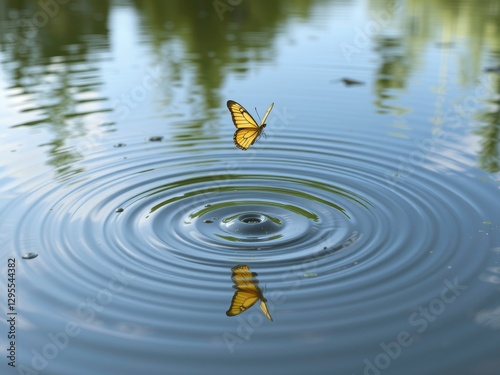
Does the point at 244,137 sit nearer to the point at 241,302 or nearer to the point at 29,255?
the point at 241,302

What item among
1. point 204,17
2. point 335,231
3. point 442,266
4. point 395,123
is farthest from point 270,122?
point 204,17

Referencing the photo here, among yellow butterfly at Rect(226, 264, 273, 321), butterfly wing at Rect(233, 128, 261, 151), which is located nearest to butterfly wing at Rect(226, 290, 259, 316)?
yellow butterfly at Rect(226, 264, 273, 321)

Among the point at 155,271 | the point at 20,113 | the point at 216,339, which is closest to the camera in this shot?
the point at 216,339

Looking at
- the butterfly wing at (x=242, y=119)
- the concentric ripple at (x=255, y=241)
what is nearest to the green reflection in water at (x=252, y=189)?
the concentric ripple at (x=255, y=241)

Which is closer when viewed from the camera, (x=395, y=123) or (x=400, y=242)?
(x=400, y=242)

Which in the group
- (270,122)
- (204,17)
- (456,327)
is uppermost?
(204,17)

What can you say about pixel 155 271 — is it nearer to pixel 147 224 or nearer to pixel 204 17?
Result: pixel 147 224

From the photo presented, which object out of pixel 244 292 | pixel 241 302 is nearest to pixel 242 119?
pixel 244 292

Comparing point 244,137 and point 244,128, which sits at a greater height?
point 244,128
